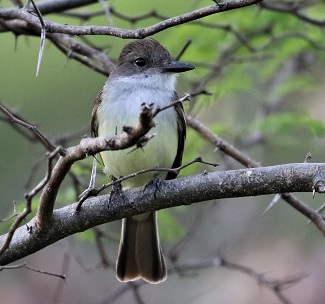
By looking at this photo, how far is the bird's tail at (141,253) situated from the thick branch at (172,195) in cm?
137

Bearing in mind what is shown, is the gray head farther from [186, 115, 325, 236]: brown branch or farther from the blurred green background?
[186, 115, 325, 236]: brown branch

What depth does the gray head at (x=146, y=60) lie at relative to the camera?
17.7 ft

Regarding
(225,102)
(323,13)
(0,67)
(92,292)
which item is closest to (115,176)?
(323,13)

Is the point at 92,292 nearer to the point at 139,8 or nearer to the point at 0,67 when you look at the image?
the point at 139,8

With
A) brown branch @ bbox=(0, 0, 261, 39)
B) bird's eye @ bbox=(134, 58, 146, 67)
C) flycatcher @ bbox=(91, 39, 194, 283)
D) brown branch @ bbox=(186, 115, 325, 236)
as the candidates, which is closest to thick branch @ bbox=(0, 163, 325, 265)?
brown branch @ bbox=(0, 0, 261, 39)

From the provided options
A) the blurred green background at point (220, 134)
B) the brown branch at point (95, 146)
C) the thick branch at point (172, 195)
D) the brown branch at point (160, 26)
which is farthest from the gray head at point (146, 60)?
the brown branch at point (95, 146)

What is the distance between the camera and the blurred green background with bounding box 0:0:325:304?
5910mm

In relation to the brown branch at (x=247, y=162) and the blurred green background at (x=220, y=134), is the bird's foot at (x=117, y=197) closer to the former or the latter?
the brown branch at (x=247, y=162)

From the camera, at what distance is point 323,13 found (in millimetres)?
6645

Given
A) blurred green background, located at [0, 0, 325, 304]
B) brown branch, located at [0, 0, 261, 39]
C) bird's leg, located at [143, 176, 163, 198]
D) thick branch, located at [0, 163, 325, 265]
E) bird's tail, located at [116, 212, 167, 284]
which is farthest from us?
blurred green background, located at [0, 0, 325, 304]

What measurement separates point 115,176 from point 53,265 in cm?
291

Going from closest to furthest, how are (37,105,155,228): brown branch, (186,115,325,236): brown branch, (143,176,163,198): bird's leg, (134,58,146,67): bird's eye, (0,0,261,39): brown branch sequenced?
(37,105,155,228): brown branch
(0,0,261,39): brown branch
(143,176,163,198): bird's leg
(186,115,325,236): brown branch
(134,58,146,67): bird's eye

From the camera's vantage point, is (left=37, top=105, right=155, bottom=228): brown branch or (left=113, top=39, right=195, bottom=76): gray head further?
(left=113, top=39, right=195, bottom=76): gray head

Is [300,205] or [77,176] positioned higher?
[77,176]
